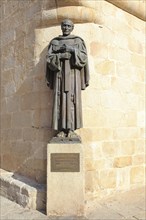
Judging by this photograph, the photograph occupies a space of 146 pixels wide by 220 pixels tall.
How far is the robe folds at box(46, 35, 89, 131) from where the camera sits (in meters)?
3.63

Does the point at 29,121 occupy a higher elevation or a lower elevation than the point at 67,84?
lower

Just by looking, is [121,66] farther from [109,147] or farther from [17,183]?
[17,183]

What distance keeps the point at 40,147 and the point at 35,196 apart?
2.74ft

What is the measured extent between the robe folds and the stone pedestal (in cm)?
35

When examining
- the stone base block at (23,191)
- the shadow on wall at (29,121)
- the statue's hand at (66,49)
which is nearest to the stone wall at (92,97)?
the shadow on wall at (29,121)

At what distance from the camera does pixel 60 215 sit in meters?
Answer: 3.63

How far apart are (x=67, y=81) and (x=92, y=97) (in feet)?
2.76

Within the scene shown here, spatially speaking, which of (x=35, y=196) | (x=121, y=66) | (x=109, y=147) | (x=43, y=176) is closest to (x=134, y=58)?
(x=121, y=66)

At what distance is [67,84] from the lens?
11.9ft

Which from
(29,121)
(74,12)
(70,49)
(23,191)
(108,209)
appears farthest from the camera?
(29,121)

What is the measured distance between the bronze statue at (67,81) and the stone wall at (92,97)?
60 cm

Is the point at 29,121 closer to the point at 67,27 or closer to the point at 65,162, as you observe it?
the point at 65,162

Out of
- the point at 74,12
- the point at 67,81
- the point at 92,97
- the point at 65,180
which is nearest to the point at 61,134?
the point at 65,180

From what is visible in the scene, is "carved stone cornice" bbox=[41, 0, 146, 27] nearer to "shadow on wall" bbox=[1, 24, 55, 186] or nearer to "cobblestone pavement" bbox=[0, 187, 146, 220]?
"shadow on wall" bbox=[1, 24, 55, 186]
